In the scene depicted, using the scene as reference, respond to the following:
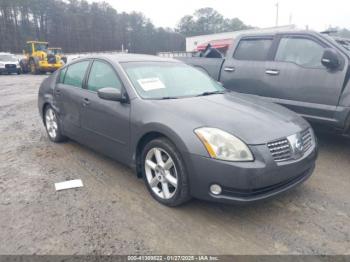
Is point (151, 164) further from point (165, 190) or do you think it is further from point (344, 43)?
point (344, 43)

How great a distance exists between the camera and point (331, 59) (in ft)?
13.1

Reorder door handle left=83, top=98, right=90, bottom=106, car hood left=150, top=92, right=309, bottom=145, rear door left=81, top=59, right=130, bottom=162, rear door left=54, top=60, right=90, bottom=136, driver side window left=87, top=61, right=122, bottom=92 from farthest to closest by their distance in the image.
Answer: rear door left=54, top=60, right=90, bottom=136
door handle left=83, top=98, right=90, bottom=106
driver side window left=87, top=61, right=122, bottom=92
rear door left=81, top=59, right=130, bottom=162
car hood left=150, top=92, right=309, bottom=145

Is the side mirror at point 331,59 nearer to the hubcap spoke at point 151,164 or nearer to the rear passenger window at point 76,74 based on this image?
the hubcap spoke at point 151,164

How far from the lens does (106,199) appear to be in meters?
3.14

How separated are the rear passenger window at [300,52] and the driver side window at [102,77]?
8.97 feet

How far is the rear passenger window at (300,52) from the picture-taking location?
4.32m

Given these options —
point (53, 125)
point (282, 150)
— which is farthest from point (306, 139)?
point (53, 125)

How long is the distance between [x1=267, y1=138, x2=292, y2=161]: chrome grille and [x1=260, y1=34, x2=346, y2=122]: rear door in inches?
69.7

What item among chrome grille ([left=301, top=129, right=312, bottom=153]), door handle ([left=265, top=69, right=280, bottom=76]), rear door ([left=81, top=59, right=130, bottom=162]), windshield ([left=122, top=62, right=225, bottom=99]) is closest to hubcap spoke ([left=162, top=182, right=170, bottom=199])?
rear door ([left=81, top=59, right=130, bottom=162])

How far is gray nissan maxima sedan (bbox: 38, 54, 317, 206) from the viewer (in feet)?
8.32

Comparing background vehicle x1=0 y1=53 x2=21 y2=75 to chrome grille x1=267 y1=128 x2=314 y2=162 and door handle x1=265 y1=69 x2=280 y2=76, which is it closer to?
door handle x1=265 y1=69 x2=280 y2=76

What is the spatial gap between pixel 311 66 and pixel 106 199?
3.45 metres

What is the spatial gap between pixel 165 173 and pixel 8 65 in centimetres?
2623

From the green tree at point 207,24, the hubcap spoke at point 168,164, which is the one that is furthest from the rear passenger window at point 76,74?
the green tree at point 207,24
